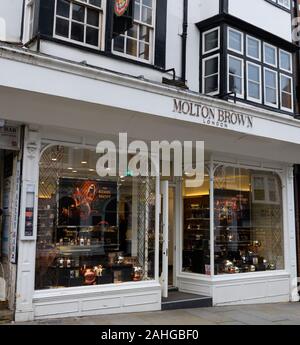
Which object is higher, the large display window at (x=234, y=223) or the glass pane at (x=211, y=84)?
the glass pane at (x=211, y=84)

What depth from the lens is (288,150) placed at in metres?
10.7

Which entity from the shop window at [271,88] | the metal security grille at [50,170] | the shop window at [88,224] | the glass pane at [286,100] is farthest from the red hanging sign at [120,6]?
the glass pane at [286,100]

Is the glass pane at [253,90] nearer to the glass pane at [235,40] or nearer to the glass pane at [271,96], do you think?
the glass pane at [271,96]

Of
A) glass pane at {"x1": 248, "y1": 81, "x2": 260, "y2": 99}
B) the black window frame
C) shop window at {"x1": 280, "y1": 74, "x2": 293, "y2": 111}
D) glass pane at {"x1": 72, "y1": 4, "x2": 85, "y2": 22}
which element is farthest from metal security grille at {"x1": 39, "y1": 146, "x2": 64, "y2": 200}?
shop window at {"x1": 280, "y1": 74, "x2": 293, "y2": 111}

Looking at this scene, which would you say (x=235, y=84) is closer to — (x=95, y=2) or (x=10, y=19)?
(x=95, y=2)

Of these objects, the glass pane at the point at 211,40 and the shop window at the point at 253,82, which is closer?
the glass pane at the point at 211,40

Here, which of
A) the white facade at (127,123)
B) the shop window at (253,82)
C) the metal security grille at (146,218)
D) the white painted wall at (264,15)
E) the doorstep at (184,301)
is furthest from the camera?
the shop window at (253,82)

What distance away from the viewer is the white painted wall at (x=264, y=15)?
35.5ft

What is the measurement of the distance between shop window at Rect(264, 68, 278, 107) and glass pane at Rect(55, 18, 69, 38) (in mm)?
5378

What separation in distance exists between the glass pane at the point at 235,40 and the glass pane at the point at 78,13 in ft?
12.3

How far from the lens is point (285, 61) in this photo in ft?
39.4

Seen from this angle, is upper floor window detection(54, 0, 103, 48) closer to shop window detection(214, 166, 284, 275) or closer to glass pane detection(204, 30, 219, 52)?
glass pane detection(204, 30, 219, 52)
